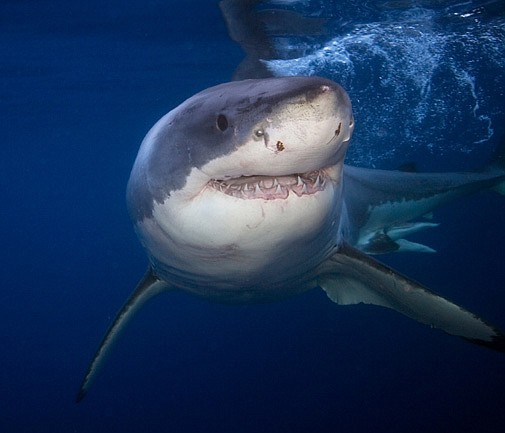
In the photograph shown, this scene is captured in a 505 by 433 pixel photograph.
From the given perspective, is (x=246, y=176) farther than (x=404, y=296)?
No

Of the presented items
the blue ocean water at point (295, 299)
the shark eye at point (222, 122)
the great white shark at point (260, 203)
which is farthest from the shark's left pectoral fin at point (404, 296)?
the blue ocean water at point (295, 299)

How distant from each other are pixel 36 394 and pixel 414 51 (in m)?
24.0

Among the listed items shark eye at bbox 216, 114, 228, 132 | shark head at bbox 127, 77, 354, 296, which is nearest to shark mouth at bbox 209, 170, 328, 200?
shark head at bbox 127, 77, 354, 296

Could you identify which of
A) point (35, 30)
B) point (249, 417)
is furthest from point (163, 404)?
point (35, 30)

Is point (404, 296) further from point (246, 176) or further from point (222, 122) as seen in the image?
point (222, 122)

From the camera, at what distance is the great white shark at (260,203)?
220 cm

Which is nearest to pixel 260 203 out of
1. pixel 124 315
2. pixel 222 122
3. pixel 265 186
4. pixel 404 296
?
pixel 265 186

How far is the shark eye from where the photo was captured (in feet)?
8.05

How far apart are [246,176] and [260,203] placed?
0.17 m

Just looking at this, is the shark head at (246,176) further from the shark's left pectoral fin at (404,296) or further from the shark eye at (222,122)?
the shark's left pectoral fin at (404,296)

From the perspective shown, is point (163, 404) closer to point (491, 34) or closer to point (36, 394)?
point (36, 394)

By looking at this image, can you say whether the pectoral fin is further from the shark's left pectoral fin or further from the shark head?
the shark's left pectoral fin

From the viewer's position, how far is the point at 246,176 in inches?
102

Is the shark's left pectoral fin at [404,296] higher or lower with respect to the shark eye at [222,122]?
lower
